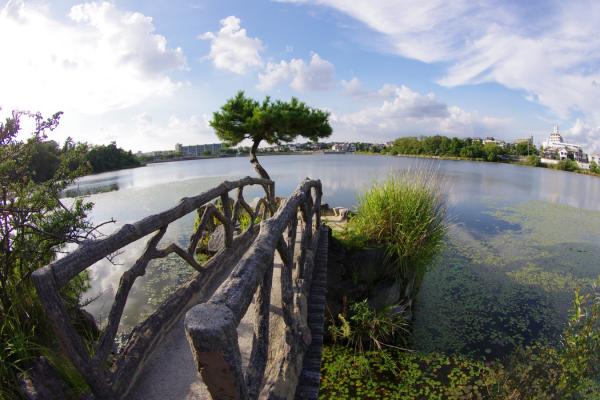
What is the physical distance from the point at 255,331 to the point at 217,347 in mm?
535

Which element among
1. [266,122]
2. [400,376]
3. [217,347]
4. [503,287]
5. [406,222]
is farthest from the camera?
[266,122]

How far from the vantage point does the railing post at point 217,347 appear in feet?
2.73

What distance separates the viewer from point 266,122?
9.86m

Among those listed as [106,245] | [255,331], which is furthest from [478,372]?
[106,245]

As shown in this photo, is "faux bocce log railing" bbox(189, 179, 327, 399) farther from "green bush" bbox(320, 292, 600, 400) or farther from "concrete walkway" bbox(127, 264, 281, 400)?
"green bush" bbox(320, 292, 600, 400)

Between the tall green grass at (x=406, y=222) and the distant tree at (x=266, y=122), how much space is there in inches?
188

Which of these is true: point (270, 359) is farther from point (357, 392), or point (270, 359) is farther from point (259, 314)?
point (357, 392)

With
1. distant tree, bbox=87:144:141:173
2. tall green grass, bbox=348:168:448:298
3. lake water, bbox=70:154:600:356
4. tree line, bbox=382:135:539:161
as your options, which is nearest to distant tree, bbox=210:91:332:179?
lake water, bbox=70:154:600:356

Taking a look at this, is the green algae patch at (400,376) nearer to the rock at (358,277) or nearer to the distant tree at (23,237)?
the rock at (358,277)

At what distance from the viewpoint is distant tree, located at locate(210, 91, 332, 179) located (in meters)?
9.77

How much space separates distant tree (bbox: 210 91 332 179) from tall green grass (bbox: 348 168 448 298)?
4.78m

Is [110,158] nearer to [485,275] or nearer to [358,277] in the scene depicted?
[358,277]

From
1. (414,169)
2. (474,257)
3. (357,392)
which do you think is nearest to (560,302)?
(474,257)

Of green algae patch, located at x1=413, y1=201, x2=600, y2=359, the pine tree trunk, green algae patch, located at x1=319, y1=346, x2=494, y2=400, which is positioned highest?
the pine tree trunk
